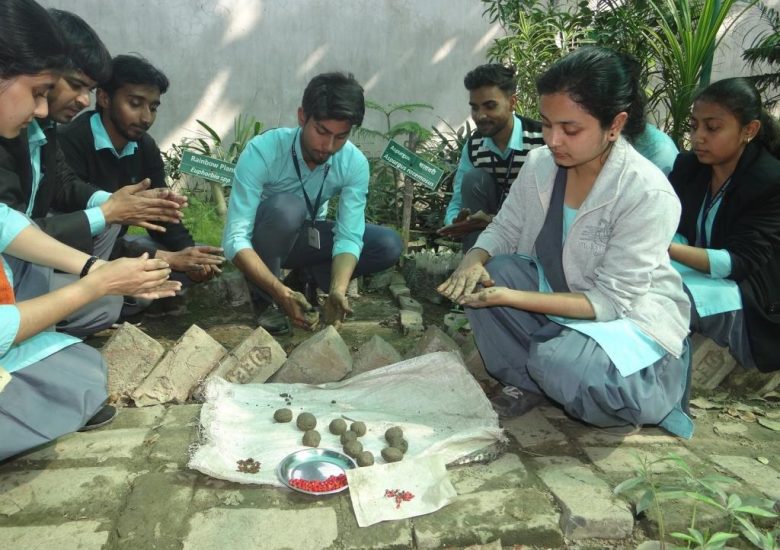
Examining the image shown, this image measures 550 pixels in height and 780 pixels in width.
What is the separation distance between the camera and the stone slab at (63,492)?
194cm

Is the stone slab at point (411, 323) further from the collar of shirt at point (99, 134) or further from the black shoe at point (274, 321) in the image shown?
the collar of shirt at point (99, 134)

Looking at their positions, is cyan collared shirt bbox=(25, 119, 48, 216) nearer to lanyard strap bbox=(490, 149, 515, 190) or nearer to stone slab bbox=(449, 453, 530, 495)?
stone slab bbox=(449, 453, 530, 495)

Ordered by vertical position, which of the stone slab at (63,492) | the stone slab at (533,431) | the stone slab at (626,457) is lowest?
the stone slab at (63,492)

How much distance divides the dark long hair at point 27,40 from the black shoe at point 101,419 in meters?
1.28

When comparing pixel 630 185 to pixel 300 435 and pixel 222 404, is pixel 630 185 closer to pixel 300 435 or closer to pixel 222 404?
pixel 300 435

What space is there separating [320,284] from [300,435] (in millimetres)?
1568

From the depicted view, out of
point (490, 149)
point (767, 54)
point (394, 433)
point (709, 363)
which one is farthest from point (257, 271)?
point (767, 54)

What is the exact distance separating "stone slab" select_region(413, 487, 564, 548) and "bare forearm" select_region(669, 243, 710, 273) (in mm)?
1405

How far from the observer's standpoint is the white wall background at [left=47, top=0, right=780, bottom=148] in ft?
18.7

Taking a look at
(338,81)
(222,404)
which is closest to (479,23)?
(338,81)

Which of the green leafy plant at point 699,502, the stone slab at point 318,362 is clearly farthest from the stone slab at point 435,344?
the green leafy plant at point 699,502

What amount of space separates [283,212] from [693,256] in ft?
6.77

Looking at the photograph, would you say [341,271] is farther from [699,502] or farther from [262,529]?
[699,502]

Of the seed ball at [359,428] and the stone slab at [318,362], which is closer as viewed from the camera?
the seed ball at [359,428]
